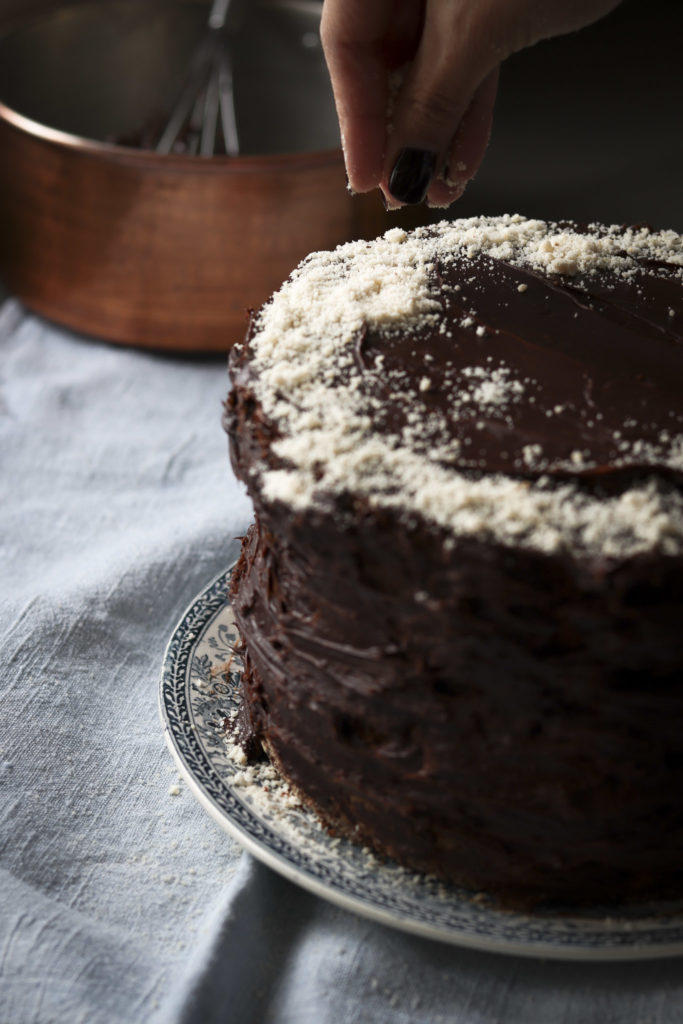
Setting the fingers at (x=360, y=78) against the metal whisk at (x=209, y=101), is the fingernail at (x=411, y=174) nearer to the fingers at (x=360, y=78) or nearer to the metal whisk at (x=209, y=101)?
the fingers at (x=360, y=78)

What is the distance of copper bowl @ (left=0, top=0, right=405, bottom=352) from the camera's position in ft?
8.34

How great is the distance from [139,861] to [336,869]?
0.29 m

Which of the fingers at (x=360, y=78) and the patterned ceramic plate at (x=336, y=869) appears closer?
the patterned ceramic plate at (x=336, y=869)

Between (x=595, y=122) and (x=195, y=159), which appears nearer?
(x=195, y=159)

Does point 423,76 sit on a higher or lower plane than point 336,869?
higher

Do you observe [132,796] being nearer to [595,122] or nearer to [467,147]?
[467,147]

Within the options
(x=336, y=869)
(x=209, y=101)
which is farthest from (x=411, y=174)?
(x=209, y=101)

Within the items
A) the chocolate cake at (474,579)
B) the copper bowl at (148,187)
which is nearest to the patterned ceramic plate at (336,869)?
the chocolate cake at (474,579)

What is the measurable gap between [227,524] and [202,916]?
0.87 metres

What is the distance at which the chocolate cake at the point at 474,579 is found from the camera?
1.17 meters

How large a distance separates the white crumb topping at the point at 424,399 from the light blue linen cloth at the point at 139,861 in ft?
1.75

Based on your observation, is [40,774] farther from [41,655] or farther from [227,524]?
[227,524]

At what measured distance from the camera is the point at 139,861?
1.50 meters

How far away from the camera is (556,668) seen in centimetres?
119
